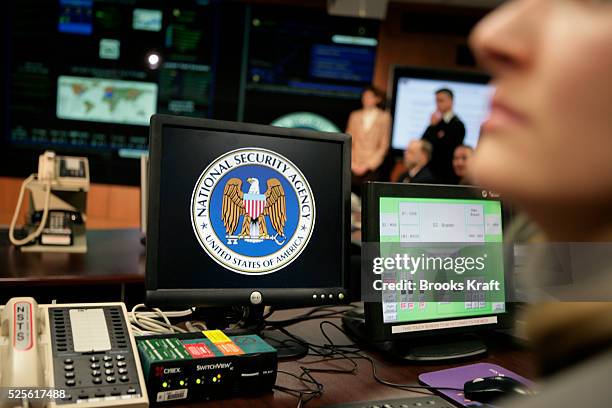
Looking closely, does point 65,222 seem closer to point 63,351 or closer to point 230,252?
point 230,252

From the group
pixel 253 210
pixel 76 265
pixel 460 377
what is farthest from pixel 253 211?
pixel 76 265

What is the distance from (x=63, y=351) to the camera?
3.18ft

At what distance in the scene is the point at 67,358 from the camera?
0.95 meters

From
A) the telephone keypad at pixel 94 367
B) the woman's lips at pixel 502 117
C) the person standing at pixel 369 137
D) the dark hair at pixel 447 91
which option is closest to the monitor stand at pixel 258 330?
the telephone keypad at pixel 94 367

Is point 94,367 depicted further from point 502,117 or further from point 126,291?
point 126,291

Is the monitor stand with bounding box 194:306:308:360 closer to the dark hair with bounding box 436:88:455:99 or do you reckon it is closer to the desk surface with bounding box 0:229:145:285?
the desk surface with bounding box 0:229:145:285

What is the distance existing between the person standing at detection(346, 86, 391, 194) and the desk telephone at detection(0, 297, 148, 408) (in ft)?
15.9

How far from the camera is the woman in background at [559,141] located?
0.30 meters

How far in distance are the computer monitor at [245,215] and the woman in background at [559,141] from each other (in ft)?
3.09

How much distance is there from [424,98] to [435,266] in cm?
500

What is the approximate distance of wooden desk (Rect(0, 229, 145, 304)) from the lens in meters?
1.86

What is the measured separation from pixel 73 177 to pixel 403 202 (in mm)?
1639

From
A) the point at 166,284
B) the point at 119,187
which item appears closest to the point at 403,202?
the point at 166,284

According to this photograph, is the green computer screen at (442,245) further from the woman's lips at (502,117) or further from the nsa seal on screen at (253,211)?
the woman's lips at (502,117)
